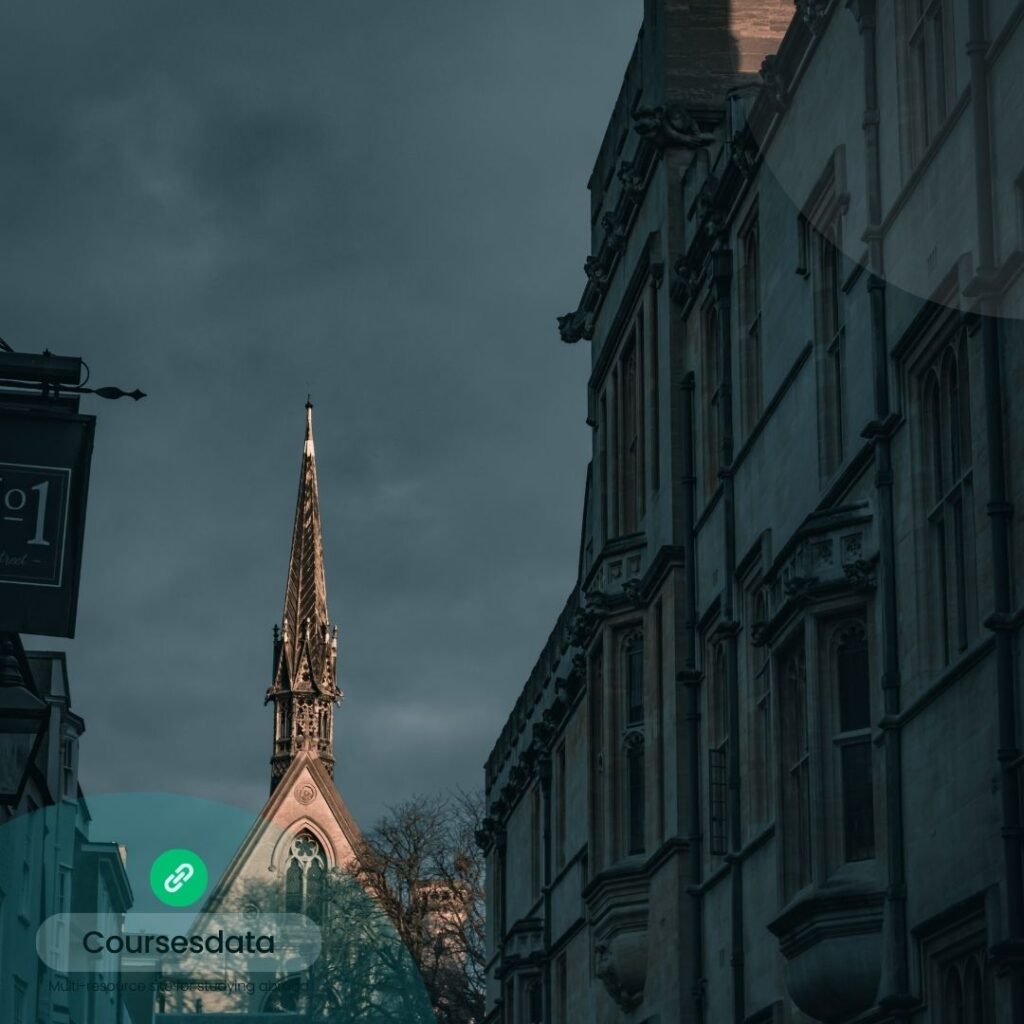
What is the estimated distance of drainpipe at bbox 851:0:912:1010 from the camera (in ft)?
56.5

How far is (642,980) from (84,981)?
20.5 metres

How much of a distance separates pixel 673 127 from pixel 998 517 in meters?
12.7

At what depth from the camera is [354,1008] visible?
57.2 meters

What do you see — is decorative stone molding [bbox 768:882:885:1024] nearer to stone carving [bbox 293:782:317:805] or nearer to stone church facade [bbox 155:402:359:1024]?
stone church facade [bbox 155:402:359:1024]

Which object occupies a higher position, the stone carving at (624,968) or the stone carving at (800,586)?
the stone carving at (800,586)

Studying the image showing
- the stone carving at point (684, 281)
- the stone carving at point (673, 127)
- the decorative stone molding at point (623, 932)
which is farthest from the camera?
the stone carving at point (673, 127)

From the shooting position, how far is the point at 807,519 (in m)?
19.0

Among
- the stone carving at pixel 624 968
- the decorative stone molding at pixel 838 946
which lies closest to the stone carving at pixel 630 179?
the stone carving at pixel 624 968

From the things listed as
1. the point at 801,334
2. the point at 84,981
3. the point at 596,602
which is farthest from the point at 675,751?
the point at 84,981

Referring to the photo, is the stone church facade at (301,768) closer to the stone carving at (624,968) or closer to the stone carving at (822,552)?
the stone carving at (624,968)

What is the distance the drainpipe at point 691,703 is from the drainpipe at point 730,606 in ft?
5.16

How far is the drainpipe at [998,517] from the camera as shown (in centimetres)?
1460

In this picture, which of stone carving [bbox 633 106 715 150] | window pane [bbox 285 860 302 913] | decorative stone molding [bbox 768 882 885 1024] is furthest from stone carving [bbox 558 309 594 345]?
window pane [bbox 285 860 302 913]

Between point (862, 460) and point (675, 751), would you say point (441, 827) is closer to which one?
point (675, 751)
